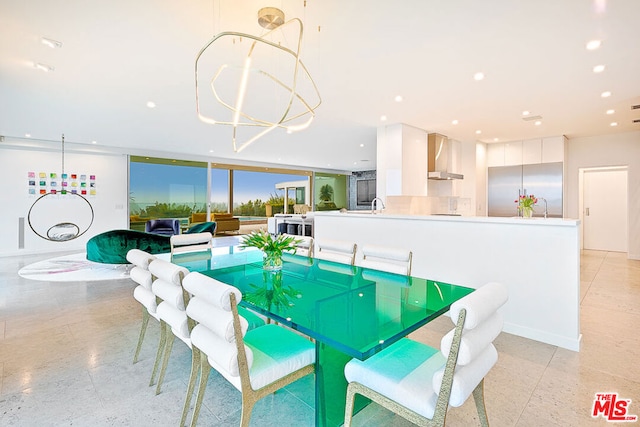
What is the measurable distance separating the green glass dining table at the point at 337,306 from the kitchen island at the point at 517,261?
1.42m

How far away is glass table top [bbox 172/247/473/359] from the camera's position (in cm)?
132

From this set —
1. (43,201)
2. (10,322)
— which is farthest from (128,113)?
(43,201)

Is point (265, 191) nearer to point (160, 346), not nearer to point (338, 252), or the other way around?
point (338, 252)

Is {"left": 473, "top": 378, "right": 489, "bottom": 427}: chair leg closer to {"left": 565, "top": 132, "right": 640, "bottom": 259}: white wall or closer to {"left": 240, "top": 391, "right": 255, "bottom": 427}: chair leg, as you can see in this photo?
{"left": 240, "top": 391, "right": 255, "bottom": 427}: chair leg

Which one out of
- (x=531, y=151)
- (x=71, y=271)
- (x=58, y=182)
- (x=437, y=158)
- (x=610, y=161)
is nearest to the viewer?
(x=71, y=271)

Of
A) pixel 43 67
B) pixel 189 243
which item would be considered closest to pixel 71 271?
pixel 189 243

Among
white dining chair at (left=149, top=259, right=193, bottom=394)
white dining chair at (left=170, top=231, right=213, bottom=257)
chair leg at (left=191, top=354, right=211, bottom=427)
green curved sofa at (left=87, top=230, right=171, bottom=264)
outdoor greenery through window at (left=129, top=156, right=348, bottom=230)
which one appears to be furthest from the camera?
outdoor greenery through window at (left=129, top=156, right=348, bottom=230)

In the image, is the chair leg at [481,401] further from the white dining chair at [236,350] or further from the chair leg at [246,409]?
the chair leg at [246,409]

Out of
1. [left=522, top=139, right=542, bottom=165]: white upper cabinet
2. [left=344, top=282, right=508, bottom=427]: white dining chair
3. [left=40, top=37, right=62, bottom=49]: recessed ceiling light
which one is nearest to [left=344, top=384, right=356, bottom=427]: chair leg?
[left=344, top=282, right=508, bottom=427]: white dining chair

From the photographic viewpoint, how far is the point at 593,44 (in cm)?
267

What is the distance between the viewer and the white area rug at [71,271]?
16.1ft

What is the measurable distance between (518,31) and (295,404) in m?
3.20

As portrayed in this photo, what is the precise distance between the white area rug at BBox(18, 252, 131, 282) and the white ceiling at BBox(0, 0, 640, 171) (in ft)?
8.52

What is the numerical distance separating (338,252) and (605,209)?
784 centimetres
